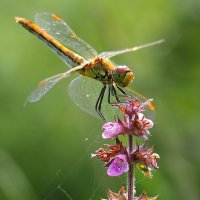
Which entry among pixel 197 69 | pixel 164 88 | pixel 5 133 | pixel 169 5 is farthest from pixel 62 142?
pixel 169 5

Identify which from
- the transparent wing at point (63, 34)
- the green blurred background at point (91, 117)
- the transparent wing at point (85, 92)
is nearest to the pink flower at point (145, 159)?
the transparent wing at point (85, 92)

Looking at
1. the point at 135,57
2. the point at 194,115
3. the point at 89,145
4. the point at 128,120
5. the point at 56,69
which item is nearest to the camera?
the point at 128,120

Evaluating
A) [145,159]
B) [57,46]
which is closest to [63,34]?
[57,46]

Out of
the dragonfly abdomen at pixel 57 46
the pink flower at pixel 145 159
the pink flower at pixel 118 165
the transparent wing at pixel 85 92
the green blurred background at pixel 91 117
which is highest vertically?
→ the green blurred background at pixel 91 117

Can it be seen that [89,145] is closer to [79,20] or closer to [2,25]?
[79,20]

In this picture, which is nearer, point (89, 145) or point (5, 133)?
point (89, 145)

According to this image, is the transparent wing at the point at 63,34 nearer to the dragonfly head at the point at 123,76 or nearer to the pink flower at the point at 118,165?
the dragonfly head at the point at 123,76

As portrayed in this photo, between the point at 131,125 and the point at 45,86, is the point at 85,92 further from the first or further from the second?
the point at 131,125

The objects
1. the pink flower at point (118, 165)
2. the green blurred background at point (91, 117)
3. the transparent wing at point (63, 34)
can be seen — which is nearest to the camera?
the pink flower at point (118, 165)
